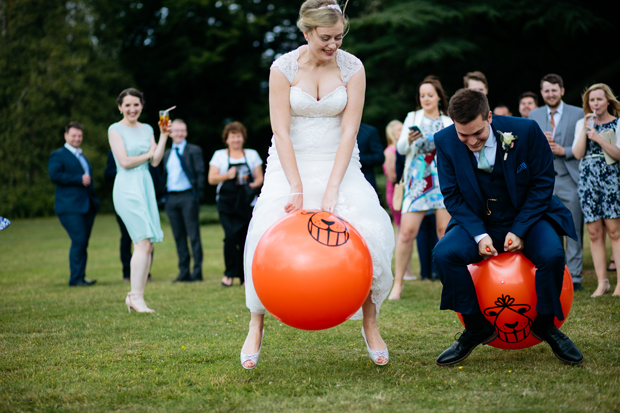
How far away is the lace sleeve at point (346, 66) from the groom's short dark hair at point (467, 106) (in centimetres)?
81

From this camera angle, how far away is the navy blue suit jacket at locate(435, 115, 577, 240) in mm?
4355

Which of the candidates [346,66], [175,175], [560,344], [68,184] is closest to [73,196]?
[68,184]

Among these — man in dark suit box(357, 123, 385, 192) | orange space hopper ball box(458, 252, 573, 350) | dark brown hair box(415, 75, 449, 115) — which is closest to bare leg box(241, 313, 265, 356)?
orange space hopper ball box(458, 252, 573, 350)

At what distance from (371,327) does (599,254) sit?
427cm

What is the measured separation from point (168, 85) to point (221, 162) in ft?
91.9

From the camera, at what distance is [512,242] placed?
14.1 feet

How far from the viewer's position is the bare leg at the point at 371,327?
4398 millimetres

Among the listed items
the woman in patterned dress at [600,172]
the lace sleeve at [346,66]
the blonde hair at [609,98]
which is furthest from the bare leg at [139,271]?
the blonde hair at [609,98]

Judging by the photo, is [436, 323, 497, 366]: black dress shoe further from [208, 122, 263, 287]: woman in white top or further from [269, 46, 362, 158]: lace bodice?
[208, 122, 263, 287]: woman in white top

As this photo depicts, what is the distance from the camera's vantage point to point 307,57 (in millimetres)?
4445

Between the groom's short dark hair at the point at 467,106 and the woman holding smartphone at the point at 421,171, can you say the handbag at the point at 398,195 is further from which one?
the groom's short dark hair at the point at 467,106

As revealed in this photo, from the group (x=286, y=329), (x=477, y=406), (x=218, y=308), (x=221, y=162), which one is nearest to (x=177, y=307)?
(x=218, y=308)

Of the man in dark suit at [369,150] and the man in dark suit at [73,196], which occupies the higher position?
the man in dark suit at [369,150]

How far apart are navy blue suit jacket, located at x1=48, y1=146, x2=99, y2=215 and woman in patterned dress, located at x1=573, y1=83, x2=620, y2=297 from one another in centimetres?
791
